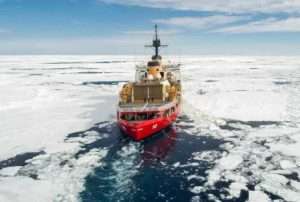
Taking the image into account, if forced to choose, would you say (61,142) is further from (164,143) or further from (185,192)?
(185,192)

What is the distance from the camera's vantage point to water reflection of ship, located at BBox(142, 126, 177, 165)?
1890cm

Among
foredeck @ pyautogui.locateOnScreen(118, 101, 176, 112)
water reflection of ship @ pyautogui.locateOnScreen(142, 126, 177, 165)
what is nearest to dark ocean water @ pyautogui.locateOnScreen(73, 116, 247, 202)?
water reflection of ship @ pyautogui.locateOnScreen(142, 126, 177, 165)

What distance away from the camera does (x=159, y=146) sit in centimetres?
2117

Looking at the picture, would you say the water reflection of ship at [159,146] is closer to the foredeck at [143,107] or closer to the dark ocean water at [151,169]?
the dark ocean water at [151,169]

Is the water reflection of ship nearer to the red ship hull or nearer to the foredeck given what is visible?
the red ship hull

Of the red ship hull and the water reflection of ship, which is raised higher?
the red ship hull

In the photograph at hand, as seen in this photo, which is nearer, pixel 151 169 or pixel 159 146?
pixel 151 169

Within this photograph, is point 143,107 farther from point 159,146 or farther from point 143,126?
point 159,146

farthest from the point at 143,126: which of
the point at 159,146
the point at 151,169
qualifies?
the point at 151,169

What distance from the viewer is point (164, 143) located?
21.8m

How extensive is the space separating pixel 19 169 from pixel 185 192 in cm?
861

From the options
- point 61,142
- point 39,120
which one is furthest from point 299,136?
point 39,120

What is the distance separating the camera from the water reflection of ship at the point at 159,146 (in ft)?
62.0

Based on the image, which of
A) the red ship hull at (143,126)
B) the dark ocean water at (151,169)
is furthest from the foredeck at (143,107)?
the dark ocean water at (151,169)
